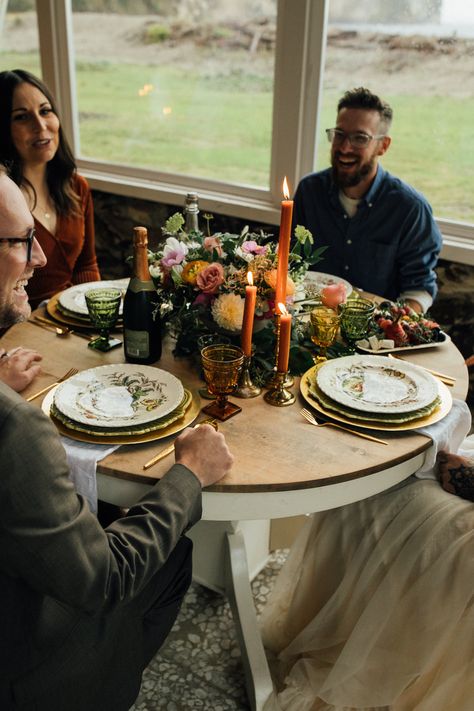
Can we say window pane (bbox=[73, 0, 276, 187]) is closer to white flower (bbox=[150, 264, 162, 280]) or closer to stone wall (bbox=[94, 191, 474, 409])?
stone wall (bbox=[94, 191, 474, 409])

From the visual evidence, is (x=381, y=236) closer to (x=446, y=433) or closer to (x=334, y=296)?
(x=334, y=296)

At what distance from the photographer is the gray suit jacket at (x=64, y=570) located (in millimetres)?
936

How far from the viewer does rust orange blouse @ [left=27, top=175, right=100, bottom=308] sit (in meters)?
2.48

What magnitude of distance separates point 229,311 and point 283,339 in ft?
0.51

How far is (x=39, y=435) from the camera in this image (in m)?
0.94

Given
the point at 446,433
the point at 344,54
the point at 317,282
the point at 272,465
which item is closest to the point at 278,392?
the point at 272,465

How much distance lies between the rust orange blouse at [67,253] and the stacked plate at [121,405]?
112cm

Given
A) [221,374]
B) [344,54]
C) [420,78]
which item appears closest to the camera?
[221,374]

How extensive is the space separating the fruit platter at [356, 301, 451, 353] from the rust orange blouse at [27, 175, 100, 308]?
1326mm

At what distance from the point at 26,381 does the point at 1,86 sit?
151cm

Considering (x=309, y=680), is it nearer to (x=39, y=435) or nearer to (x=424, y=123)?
(x=39, y=435)

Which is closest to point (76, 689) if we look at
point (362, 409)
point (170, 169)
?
point (362, 409)

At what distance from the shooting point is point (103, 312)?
5.32ft

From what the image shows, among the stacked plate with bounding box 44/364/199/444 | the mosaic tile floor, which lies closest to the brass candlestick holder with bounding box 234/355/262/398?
the stacked plate with bounding box 44/364/199/444
